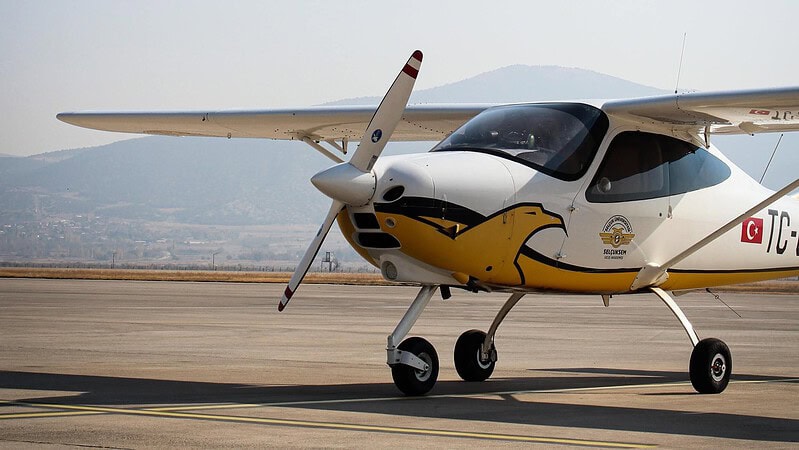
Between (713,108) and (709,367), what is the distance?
105 inches

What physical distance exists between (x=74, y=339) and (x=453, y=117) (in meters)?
7.18

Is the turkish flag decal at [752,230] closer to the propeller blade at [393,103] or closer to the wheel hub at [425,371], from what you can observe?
the wheel hub at [425,371]

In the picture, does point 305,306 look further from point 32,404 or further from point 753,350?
point 32,404

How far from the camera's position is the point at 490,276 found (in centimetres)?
1202

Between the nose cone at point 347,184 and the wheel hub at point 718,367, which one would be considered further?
the wheel hub at point 718,367

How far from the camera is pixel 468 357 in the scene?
556 inches

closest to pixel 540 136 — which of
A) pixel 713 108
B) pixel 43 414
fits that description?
pixel 713 108

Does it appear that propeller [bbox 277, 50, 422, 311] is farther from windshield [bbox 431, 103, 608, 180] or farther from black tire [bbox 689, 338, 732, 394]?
black tire [bbox 689, 338, 732, 394]

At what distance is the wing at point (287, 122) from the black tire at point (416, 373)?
4.17m

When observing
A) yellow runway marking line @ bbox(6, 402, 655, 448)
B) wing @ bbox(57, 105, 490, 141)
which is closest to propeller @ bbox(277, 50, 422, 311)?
yellow runway marking line @ bbox(6, 402, 655, 448)

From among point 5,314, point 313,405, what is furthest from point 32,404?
point 5,314

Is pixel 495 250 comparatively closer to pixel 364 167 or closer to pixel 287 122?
pixel 364 167

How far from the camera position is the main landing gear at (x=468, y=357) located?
38.7ft

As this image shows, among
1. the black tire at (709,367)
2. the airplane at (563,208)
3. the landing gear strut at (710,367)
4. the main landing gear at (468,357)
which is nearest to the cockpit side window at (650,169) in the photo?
the airplane at (563,208)
